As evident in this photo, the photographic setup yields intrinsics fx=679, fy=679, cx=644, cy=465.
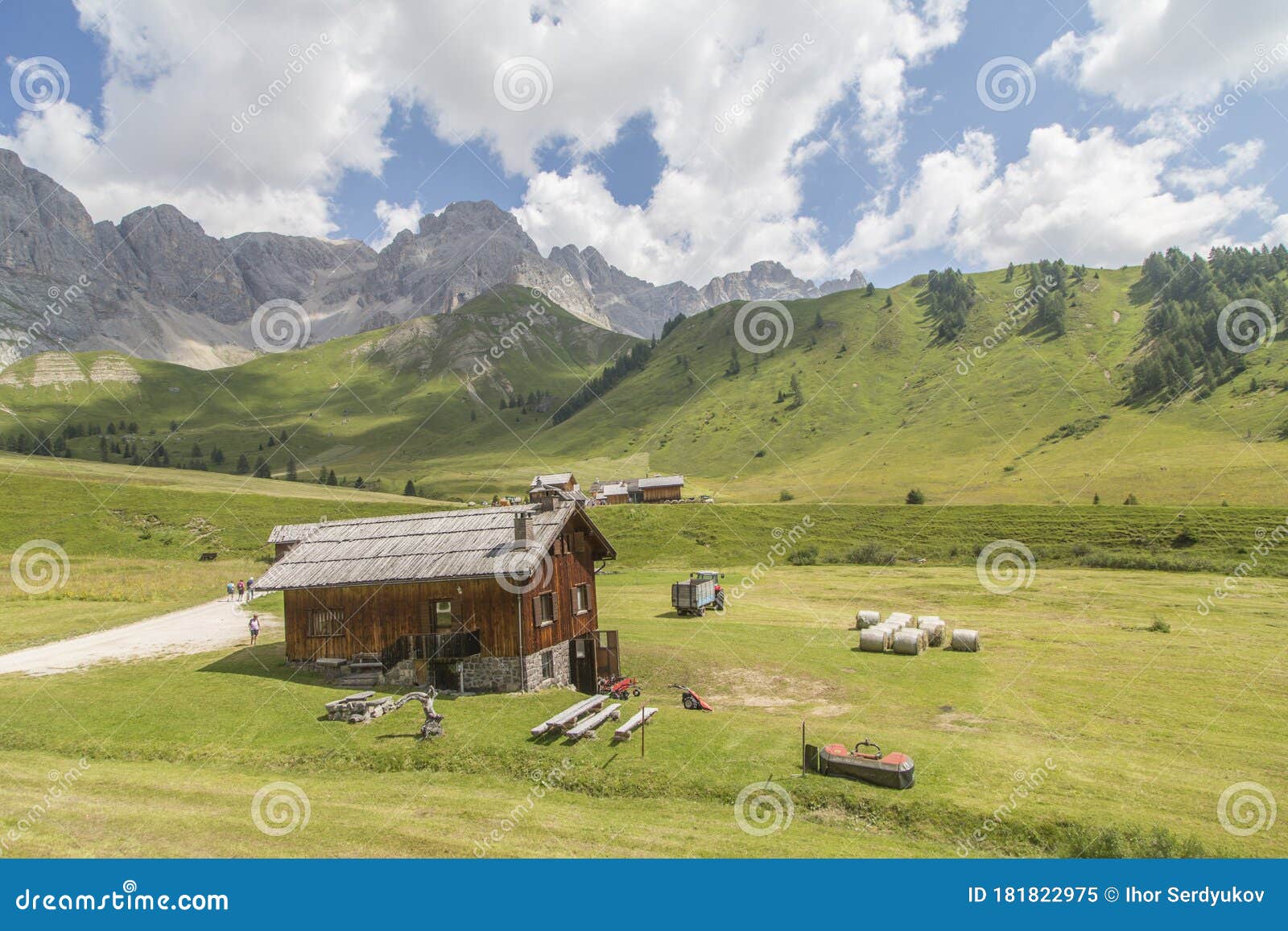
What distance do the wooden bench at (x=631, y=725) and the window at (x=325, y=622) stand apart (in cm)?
1721

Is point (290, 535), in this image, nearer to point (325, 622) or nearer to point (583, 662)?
point (325, 622)

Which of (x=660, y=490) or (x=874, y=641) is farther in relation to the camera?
(x=660, y=490)

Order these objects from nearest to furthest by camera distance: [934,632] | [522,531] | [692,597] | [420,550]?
1. [522,531]
2. [420,550]
3. [934,632]
4. [692,597]

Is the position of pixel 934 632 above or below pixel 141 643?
below

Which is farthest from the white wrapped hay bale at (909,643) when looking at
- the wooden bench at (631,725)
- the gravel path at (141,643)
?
the gravel path at (141,643)

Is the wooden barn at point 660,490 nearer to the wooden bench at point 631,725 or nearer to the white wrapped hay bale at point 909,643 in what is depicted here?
the white wrapped hay bale at point 909,643

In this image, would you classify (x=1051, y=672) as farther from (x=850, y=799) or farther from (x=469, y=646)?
(x=469, y=646)

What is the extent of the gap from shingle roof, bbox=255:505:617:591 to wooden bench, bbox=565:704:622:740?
7625mm

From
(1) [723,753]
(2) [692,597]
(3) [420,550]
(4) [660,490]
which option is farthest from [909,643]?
(4) [660,490]

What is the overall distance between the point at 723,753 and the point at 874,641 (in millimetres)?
21336

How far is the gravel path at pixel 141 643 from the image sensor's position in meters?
36.0

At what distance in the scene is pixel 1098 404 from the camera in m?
158

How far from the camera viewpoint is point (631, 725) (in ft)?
84.3

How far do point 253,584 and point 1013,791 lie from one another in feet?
114
